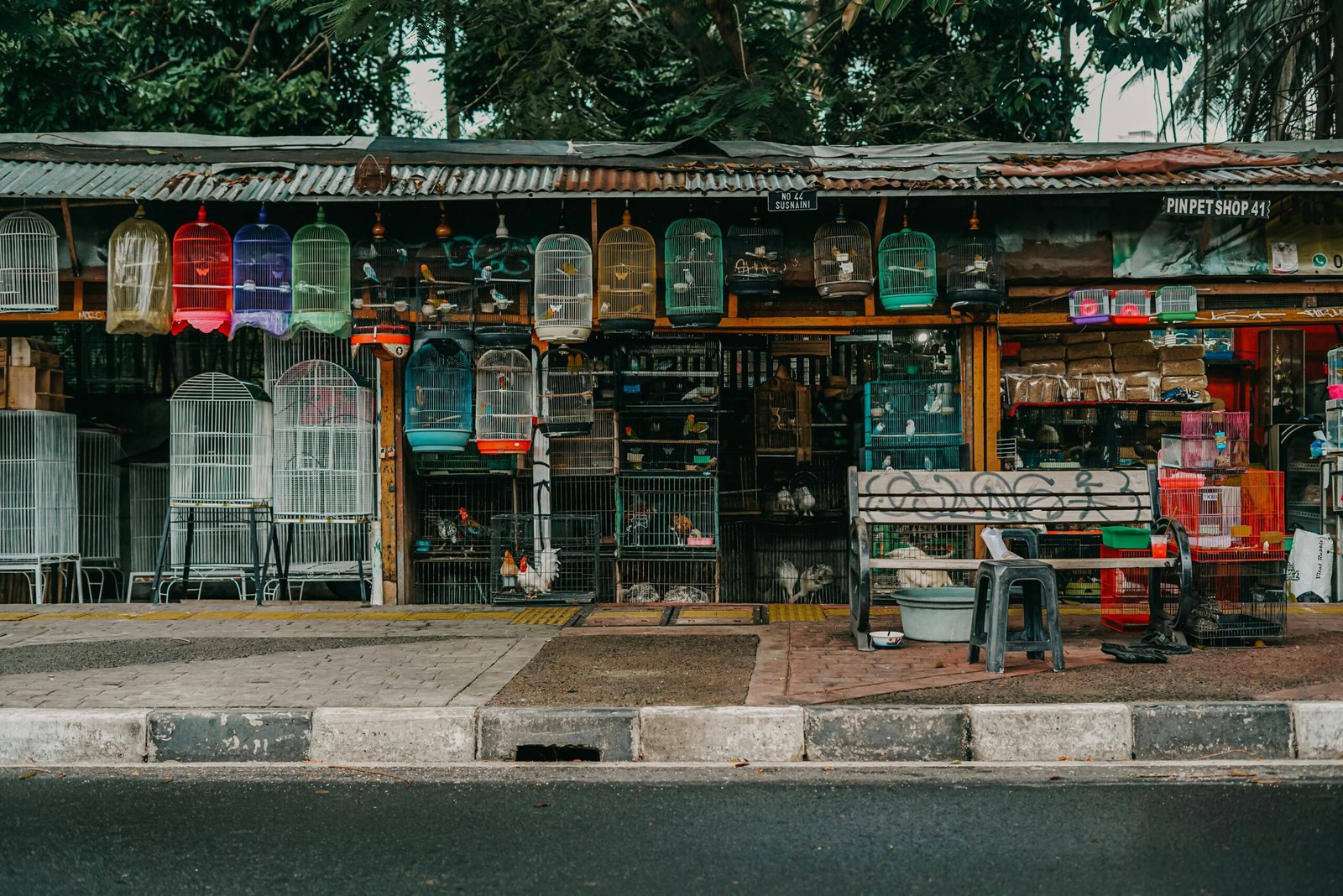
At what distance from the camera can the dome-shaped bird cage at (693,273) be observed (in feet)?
31.2

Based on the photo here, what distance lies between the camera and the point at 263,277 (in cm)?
958

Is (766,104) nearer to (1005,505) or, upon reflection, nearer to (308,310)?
(308,310)

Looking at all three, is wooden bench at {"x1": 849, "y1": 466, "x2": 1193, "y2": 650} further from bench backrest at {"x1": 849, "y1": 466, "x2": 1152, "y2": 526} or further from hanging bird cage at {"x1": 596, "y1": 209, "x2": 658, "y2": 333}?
hanging bird cage at {"x1": 596, "y1": 209, "x2": 658, "y2": 333}

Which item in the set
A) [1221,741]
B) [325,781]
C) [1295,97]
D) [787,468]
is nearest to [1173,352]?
[787,468]

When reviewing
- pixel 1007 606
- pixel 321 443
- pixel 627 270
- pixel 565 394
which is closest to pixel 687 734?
pixel 1007 606

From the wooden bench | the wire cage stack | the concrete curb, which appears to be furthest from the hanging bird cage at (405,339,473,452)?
the concrete curb

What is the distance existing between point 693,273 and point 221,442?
4.22 metres

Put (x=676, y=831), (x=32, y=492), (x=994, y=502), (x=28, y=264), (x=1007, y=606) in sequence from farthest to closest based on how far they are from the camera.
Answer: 1. (x=32, y=492)
2. (x=28, y=264)
3. (x=994, y=502)
4. (x=1007, y=606)
5. (x=676, y=831)

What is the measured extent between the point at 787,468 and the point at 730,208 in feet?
8.71

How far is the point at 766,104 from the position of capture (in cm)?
1453

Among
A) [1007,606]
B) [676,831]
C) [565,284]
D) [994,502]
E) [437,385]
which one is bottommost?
[676,831]

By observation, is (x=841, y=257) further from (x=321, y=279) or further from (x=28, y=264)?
(x=28, y=264)

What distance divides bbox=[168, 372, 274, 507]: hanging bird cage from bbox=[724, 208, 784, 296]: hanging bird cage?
13.4 ft

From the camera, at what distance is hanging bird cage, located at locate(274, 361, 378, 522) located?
10070mm
